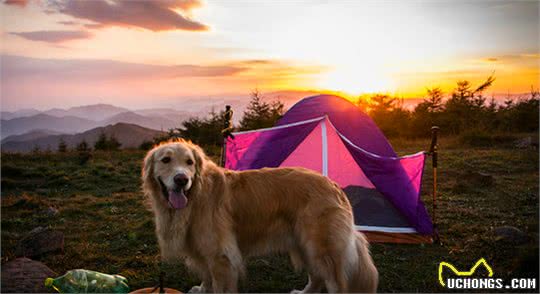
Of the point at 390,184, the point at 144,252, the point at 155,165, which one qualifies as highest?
the point at 155,165

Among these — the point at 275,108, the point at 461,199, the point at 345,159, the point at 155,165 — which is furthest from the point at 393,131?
the point at 155,165

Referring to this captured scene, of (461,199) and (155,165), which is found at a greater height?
(155,165)

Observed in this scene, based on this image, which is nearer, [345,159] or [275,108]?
[345,159]

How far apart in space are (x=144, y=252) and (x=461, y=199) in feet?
21.6

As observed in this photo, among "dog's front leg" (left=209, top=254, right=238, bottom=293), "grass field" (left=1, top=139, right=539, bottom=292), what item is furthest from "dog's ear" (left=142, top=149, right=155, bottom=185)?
"grass field" (left=1, top=139, right=539, bottom=292)

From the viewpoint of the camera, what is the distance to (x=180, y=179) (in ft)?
14.1

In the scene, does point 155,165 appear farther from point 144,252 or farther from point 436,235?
point 436,235

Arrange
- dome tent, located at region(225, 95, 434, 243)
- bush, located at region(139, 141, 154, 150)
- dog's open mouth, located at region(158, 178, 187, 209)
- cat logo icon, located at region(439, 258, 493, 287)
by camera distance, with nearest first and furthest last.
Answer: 1. dog's open mouth, located at region(158, 178, 187, 209)
2. cat logo icon, located at region(439, 258, 493, 287)
3. dome tent, located at region(225, 95, 434, 243)
4. bush, located at region(139, 141, 154, 150)

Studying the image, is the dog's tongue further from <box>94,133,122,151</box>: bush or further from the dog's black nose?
<box>94,133,122,151</box>: bush

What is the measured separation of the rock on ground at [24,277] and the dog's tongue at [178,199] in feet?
5.65

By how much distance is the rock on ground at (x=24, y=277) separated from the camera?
461cm

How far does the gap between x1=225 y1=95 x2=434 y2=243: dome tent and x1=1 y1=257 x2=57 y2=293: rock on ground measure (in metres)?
3.30

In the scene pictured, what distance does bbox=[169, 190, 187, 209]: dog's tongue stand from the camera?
4.42 meters

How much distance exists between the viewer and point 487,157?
548 inches
